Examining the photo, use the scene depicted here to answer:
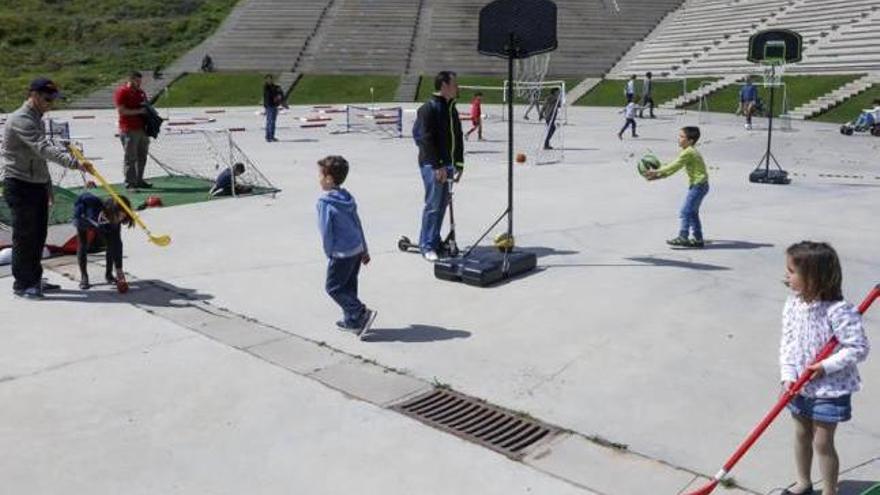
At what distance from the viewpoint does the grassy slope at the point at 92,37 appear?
43.5m

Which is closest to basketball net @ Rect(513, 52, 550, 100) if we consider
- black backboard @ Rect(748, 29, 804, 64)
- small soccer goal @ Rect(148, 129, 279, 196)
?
small soccer goal @ Rect(148, 129, 279, 196)

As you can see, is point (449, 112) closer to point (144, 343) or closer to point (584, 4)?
point (144, 343)

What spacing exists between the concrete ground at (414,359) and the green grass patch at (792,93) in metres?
20.9

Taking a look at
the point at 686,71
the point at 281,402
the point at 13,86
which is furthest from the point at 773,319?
the point at 13,86

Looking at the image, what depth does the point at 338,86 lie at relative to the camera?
42000 millimetres

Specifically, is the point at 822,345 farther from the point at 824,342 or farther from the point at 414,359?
the point at 414,359

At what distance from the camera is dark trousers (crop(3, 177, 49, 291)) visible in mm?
7746

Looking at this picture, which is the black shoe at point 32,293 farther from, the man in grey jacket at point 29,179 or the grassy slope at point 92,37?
the grassy slope at point 92,37

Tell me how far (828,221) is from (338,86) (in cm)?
3302

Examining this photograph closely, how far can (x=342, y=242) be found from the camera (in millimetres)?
6730

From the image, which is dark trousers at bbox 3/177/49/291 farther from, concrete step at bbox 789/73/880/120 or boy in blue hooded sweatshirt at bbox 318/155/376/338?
concrete step at bbox 789/73/880/120

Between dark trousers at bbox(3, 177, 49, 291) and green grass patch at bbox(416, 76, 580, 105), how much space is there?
3060cm

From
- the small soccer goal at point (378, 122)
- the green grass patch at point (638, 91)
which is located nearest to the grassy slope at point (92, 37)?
the small soccer goal at point (378, 122)

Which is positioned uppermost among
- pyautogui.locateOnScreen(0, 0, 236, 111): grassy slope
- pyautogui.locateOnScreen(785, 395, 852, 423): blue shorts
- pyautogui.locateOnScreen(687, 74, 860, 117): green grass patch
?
pyautogui.locateOnScreen(0, 0, 236, 111): grassy slope
